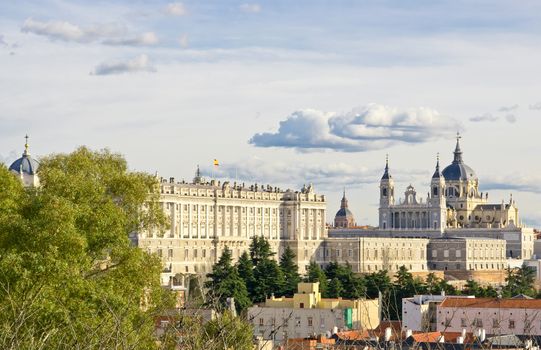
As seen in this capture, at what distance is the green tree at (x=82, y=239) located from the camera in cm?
2978

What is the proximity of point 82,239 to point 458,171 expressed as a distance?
147841 mm

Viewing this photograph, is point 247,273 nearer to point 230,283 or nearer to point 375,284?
point 230,283

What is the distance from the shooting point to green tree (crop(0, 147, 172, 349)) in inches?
1172

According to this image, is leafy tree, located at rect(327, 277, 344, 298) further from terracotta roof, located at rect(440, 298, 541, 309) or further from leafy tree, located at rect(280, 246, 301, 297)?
terracotta roof, located at rect(440, 298, 541, 309)

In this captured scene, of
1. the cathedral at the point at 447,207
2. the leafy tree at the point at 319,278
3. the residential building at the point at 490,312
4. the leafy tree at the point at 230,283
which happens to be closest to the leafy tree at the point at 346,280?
the leafy tree at the point at 319,278

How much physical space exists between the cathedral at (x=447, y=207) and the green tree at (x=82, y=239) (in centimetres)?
13039

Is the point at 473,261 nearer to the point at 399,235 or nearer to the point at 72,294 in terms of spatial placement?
the point at 399,235

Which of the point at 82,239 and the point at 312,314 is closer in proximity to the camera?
the point at 82,239

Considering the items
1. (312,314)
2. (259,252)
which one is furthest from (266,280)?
(312,314)

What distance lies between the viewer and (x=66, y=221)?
3212 cm

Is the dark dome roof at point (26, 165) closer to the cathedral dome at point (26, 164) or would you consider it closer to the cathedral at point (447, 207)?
the cathedral dome at point (26, 164)

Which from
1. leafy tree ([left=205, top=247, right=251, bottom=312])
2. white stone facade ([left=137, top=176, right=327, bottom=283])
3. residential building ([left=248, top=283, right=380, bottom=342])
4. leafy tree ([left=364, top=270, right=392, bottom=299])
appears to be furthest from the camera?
white stone facade ([left=137, top=176, right=327, bottom=283])

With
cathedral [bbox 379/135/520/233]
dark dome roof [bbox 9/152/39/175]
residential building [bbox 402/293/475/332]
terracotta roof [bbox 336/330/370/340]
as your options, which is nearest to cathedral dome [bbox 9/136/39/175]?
dark dome roof [bbox 9/152/39/175]

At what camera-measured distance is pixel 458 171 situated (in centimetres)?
17738
